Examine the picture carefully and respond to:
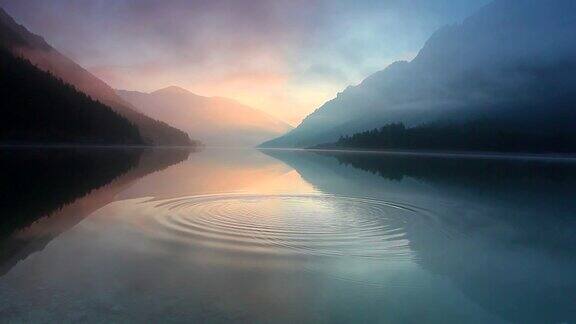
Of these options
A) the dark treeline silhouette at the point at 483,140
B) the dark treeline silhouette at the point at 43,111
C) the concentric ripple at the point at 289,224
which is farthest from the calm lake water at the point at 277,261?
the dark treeline silhouette at the point at 483,140

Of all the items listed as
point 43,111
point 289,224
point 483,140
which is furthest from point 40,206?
point 483,140

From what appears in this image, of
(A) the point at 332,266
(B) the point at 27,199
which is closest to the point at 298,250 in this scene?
(A) the point at 332,266

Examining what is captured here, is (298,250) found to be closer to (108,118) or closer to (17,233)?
(17,233)

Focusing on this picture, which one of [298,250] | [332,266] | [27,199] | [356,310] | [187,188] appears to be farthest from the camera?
[187,188]

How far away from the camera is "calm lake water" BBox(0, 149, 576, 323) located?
22.9 ft

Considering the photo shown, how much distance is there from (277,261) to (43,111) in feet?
370

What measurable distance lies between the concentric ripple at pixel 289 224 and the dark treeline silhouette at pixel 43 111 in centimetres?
9614

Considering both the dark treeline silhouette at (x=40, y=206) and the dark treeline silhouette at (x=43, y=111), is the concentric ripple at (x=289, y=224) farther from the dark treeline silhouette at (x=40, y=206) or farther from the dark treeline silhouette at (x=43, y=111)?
the dark treeline silhouette at (x=43, y=111)

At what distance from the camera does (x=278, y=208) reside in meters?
17.2

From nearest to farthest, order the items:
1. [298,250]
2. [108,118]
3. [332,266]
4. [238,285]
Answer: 1. [238,285]
2. [332,266]
3. [298,250]
4. [108,118]

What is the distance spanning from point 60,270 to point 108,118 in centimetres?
13923

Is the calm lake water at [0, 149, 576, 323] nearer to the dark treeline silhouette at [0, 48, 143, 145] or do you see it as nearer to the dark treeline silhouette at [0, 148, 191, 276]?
the dark treeline silhouette at [0, 148, 191, 276]

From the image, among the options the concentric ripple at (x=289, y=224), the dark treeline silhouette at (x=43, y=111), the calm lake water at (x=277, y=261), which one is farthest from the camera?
the dark treeline silhouette at (x=43, y=111)

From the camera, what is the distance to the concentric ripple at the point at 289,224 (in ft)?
36.0
